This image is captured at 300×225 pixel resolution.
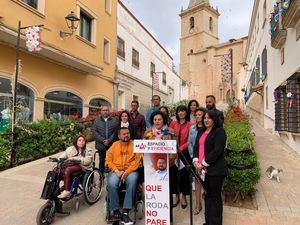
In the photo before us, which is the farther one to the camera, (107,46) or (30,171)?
(107,46)

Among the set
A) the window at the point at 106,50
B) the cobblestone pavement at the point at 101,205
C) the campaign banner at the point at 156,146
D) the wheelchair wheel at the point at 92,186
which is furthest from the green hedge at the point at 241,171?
the window at the point at 106,50

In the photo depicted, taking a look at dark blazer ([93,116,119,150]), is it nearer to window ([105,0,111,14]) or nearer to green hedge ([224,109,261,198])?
green hedge ([224,109,261,198])

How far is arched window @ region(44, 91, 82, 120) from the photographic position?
11.4 m

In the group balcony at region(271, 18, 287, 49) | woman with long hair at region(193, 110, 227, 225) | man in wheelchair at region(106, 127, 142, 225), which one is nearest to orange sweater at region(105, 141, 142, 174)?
man in wheelchair at region(106, 127, 142, 225)

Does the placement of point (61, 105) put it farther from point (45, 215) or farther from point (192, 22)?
point (192, 22)

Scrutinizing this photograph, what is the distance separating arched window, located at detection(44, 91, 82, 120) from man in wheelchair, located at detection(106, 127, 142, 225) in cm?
715

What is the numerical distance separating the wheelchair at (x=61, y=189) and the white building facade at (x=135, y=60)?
12068 millimetres

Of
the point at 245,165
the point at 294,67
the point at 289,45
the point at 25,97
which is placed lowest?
the point at 245,165

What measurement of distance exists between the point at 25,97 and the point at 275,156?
8.76 m

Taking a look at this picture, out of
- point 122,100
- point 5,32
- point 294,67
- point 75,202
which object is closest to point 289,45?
point 294,67

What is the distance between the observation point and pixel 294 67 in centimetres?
858

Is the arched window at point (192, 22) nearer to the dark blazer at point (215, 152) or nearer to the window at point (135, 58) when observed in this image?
the window at point (135, 58)

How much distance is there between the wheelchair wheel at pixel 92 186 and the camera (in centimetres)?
464

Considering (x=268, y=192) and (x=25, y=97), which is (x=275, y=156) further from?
(x=25, y=97)
